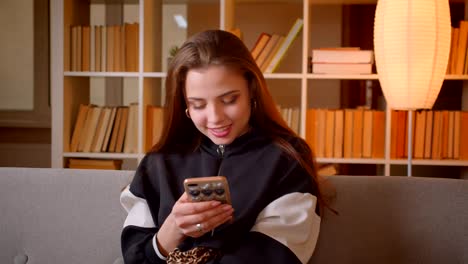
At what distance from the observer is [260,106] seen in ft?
4.85

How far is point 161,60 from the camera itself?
3.71 metres

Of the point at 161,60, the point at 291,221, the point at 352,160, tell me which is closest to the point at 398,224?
the point at 291,221

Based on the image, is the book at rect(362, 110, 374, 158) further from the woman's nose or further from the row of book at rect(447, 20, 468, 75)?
the woman's nose

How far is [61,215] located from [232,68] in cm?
60

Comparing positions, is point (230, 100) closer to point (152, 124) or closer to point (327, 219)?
point (327, 219)

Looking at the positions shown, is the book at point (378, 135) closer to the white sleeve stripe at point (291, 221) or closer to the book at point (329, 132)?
the book at point (329, 132)

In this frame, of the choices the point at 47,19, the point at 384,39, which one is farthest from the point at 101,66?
the point at 384,39

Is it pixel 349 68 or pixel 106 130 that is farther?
pixel 106 130

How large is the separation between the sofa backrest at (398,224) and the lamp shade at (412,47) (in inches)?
41.7

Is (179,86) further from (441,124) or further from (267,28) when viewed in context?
(267,28)

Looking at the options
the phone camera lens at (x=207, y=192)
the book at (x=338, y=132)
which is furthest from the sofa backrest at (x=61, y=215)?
the book at (x=338, y=132)

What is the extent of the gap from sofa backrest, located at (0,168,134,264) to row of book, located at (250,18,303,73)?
1.75m

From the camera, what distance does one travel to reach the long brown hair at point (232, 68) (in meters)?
1.41

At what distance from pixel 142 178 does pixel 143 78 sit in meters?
1.79
